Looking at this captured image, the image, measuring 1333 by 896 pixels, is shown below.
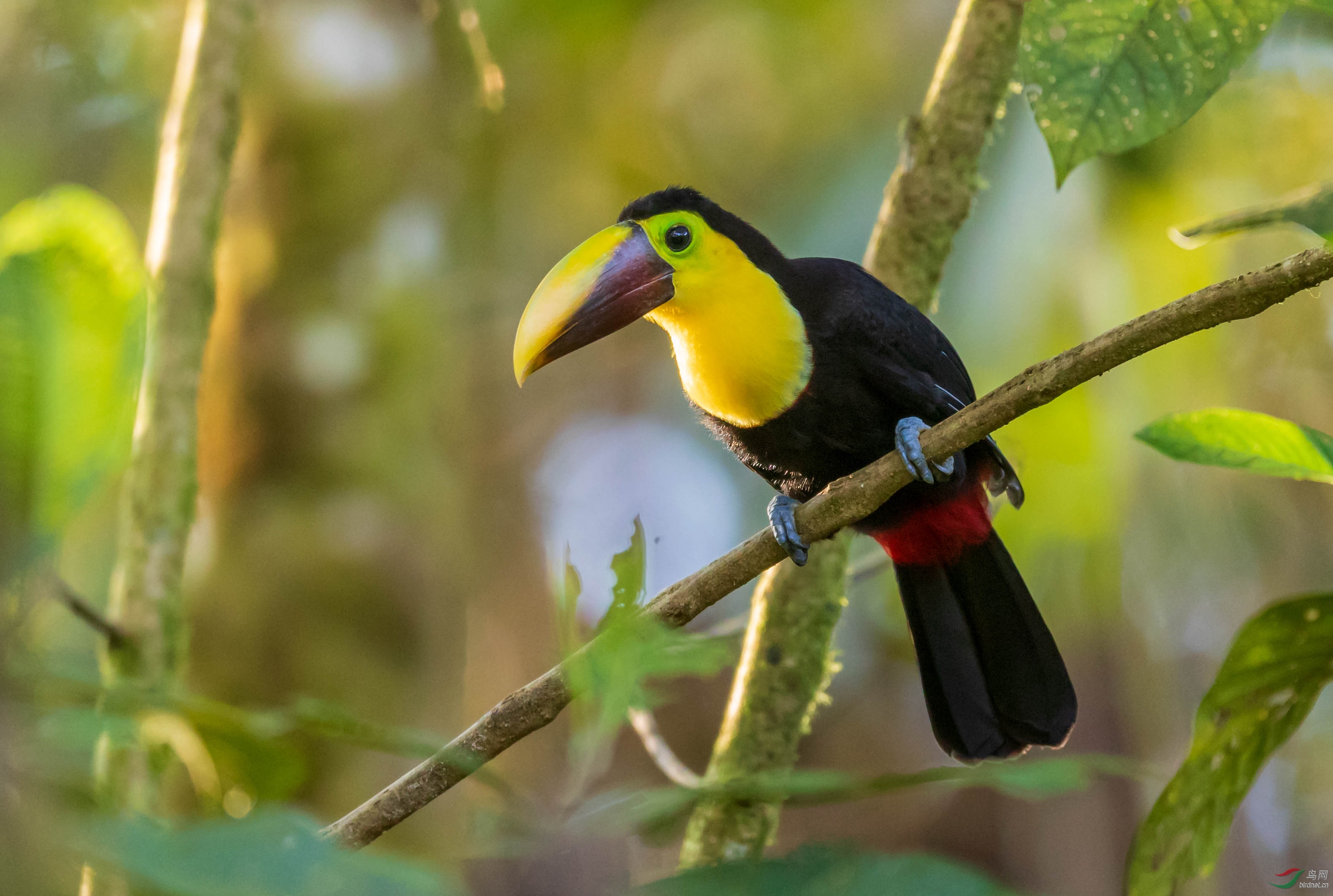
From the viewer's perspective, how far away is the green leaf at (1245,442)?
115 cm

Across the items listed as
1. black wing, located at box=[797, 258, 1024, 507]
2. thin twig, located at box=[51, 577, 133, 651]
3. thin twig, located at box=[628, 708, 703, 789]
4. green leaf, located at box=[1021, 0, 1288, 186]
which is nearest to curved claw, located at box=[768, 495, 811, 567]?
black wing, located at box=[797, 258, 1024, 507]

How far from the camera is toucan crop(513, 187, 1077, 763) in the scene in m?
1.95

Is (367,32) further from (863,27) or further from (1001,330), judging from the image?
(863,27)

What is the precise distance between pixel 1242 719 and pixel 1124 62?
0.75 meters

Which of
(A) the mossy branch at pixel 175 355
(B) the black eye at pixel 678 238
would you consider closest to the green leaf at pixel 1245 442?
(B) the black eye at pixel 678 238

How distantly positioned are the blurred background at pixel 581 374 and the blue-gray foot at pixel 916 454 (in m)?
0.49

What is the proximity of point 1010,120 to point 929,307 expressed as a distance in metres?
2.10

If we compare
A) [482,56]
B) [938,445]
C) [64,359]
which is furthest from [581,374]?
[64,359]

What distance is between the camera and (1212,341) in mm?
3932

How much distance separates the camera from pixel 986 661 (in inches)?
80.0

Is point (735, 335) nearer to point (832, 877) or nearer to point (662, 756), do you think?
point (662, 756)

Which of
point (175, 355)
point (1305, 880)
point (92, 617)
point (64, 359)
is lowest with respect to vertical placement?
point (1305, 880)

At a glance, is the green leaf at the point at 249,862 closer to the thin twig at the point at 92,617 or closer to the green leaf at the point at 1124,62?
the thin twig at the point at 92,617

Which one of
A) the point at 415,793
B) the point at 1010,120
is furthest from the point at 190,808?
the point at 1010,120
